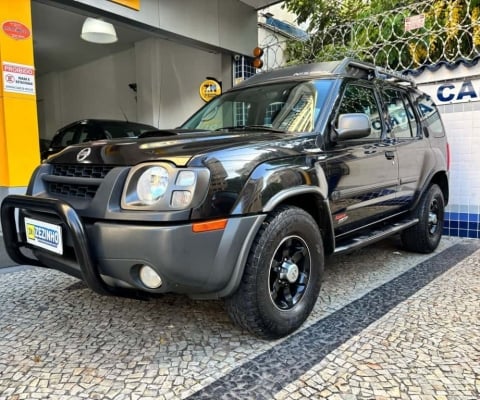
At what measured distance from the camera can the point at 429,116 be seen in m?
4.42

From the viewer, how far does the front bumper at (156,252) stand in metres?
1.91

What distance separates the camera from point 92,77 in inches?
444

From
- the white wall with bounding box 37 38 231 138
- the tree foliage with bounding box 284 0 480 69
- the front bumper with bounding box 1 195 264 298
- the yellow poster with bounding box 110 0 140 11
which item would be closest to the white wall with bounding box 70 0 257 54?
the yellow poster with bounding box 110 0 140 11

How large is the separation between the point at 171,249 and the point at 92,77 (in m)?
10.8

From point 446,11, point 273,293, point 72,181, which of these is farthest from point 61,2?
point 446,11

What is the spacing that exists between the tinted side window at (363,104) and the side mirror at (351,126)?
0.23 m

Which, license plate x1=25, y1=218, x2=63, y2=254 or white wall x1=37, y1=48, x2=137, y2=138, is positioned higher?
white wall x1=37, y1=48, x2=137, y2=138

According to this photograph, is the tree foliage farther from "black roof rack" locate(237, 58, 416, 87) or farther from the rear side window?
"black roof rack" locate(237, 58, 416, 87)

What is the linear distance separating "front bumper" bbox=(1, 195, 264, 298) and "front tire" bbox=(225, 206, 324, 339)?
0.37ft

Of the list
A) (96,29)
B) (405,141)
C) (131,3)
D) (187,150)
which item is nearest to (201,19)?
(131,3)

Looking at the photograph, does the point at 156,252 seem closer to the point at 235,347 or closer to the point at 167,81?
the point at 235,347

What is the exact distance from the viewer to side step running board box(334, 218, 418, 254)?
2997 millimetres

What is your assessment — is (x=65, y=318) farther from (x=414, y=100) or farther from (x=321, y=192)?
(x=414, y=100)

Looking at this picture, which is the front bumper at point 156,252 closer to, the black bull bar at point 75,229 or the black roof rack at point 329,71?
the black bull bar at point 75,229
